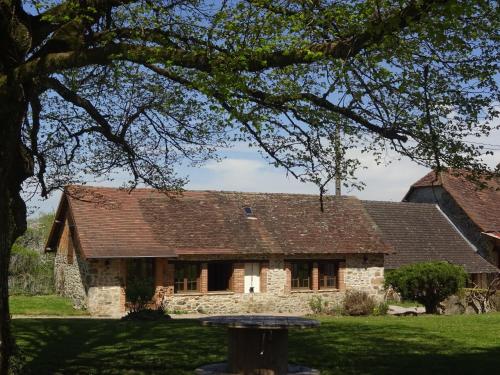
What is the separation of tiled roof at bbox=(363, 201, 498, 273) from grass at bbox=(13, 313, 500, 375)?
13.5 metres

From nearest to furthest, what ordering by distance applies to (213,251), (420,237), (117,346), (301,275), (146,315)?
1. (117,346)
2. (146,315)
3. (213,251)
4. (301,275)
5. (420,237)

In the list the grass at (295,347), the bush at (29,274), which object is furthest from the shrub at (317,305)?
the bush at (29,274)

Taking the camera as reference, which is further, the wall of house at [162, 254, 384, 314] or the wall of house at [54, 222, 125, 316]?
the wall of house at [162, 254, 384, 314]

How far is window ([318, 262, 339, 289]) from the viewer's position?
2905cm

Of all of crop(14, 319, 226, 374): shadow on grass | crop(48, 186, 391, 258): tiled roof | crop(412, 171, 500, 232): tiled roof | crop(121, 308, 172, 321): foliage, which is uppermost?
crop(412, 171, 500, 232): tiled roof

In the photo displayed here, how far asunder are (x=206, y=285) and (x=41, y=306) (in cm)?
618

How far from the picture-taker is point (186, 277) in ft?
87.3

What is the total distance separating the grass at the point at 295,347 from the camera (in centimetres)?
1066

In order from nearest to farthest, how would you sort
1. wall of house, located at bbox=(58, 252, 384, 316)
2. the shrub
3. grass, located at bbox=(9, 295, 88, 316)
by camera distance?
grass, located at bbox=(9, 295, 88, 316), wall of house, located at bbox=(58, 252, 384, 316), the shrub

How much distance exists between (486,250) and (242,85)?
92.4ft

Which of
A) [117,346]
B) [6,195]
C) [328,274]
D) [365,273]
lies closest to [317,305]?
[328,274]

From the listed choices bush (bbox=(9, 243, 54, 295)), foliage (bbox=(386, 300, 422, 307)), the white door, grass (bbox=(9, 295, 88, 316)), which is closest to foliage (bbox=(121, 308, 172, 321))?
grass (bbox=(9, 295, 88, 316))

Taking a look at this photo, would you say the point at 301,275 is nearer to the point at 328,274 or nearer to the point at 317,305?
the point at 328,274

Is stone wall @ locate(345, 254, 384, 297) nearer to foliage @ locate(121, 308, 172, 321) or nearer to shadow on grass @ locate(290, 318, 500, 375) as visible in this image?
foliage @ locate(121, 308, 172, 321)
